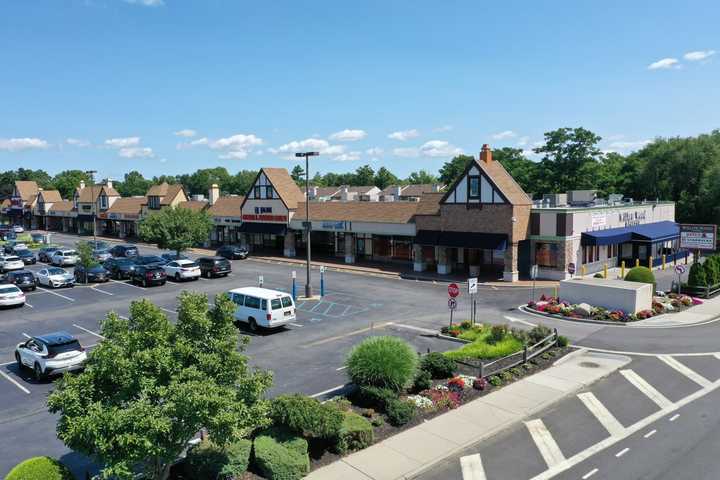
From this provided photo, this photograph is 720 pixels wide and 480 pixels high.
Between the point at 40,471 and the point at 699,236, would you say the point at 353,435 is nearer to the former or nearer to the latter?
the point at 40,471

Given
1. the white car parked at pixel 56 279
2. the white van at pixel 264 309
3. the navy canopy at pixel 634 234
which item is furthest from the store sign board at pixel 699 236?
the white car parked at pixel 56 279

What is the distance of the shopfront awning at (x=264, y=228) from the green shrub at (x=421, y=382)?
40.1 m

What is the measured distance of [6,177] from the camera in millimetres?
160625

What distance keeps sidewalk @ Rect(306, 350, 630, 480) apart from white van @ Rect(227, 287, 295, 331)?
39.1 ft

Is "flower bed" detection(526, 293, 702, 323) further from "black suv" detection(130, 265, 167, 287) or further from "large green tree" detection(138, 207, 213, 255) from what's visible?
"large green tree" detection(138, 207, 213, 255)

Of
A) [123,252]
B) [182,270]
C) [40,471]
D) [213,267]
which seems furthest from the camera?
[123,252]

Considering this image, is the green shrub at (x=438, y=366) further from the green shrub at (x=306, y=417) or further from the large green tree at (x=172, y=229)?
the large green tree at (x=172, y=229)

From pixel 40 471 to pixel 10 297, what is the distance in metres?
28.5

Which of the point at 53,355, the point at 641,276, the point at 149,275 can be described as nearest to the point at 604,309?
the point at 641,276

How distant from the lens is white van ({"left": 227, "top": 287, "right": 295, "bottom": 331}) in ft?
87.2

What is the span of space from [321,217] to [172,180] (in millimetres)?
153383

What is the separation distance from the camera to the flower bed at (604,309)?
29.1 meters

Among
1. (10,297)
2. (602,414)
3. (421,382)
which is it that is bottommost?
(602,414)

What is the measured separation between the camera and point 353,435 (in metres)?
14.7
